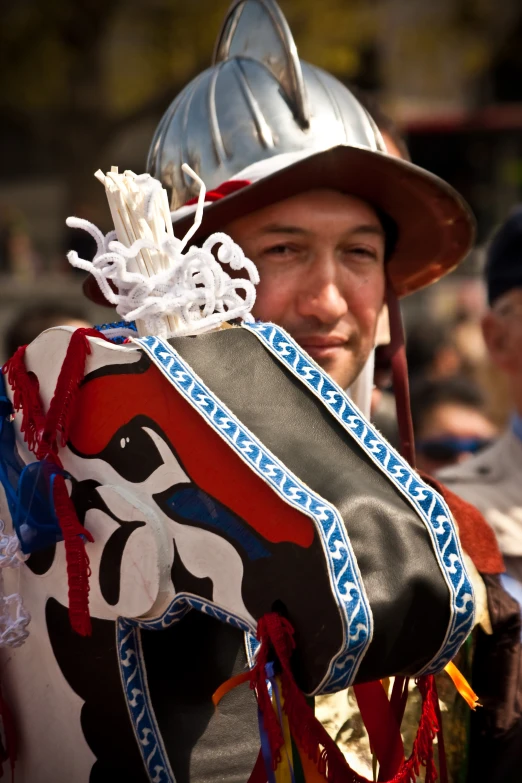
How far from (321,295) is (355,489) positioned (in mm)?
836

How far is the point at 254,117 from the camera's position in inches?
90.4

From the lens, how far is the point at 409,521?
1.47m

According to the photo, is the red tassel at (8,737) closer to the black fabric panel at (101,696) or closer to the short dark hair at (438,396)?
the black fabric panel at (101,696)

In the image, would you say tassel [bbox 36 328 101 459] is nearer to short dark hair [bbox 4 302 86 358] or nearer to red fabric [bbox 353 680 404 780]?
red fabric [bbox 353 680 404 780]

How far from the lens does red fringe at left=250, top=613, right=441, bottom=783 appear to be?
1417 mm

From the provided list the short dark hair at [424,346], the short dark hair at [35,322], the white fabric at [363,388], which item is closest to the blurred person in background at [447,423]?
the short dark hair at [424,346]

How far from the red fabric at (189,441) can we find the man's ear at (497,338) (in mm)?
2085

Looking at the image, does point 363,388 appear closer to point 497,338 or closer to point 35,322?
point 497,338

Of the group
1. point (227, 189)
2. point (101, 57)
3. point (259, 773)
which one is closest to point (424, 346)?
point (227, 189)

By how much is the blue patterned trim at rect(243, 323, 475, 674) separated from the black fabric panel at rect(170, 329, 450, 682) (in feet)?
0.03

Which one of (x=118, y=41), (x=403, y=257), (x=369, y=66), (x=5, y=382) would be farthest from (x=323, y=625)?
(x=369, y=66)

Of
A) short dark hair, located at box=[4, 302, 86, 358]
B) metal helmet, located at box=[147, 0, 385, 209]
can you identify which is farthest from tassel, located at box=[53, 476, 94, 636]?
short dark hair, located at box=[4, 302, 86, 358]

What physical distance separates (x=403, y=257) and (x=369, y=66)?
17.7m

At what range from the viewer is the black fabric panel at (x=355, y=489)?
4.63ft
